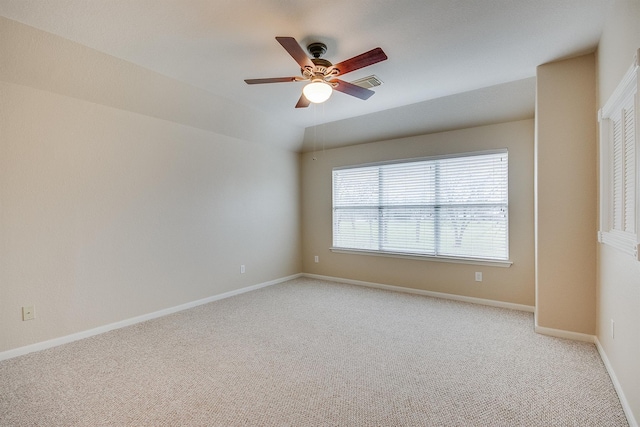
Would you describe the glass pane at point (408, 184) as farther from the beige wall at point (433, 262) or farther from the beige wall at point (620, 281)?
the beige wall at point (620, 281)

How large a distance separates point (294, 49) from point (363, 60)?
1.64ft

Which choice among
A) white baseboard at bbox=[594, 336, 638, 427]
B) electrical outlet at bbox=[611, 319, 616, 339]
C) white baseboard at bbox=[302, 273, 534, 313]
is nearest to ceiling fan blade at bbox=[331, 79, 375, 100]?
electrical outlet at bbox=[611, 319, 616, 339]

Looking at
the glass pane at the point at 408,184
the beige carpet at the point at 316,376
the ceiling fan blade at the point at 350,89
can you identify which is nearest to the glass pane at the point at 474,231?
the glass pane at the point at 408,184

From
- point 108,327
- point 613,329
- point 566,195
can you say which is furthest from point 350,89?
point 108,327

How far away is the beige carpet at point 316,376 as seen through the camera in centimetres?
179

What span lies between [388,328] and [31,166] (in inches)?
144

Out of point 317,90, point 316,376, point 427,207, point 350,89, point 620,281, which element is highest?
point 350,89

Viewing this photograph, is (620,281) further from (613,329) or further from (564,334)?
(564,334)

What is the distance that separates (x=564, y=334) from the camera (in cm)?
→ 283

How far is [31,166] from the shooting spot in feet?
8.78

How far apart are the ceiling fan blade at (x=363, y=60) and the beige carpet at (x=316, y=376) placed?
2.28 metres

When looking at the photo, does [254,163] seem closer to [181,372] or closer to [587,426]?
[181,372]

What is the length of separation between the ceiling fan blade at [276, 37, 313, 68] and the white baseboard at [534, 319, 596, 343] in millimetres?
3247

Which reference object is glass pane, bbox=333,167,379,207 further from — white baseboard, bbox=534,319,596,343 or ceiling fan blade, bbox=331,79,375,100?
white baseboard, bbox=534,319,596,343
